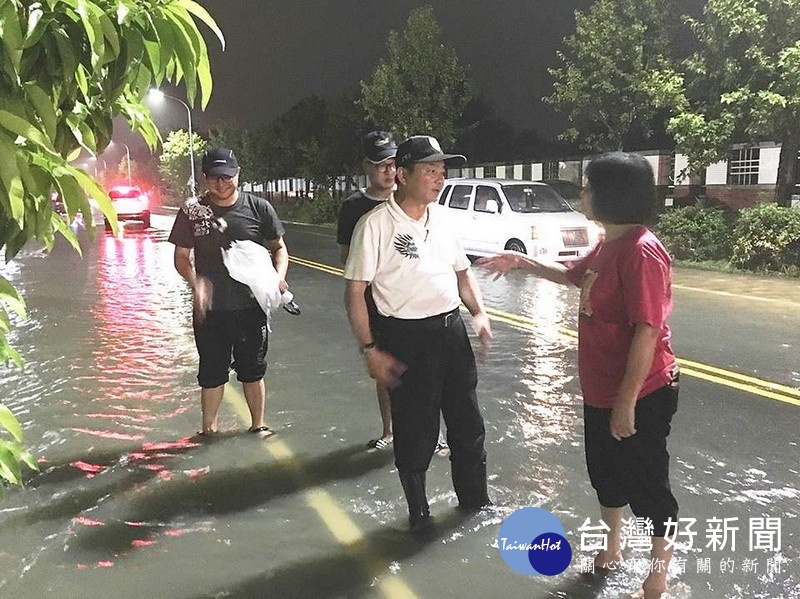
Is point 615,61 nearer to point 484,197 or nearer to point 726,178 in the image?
point 726,178

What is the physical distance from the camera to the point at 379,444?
493 cm

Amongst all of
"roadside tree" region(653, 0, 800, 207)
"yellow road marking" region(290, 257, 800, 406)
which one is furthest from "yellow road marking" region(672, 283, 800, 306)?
"roadside tree" region(653, 0, 800, 207)

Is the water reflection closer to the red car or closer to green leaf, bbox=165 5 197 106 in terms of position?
green leaf, bbox=165 5 197 106

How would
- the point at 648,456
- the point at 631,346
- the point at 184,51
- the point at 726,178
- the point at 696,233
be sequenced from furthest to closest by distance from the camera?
1. the point at 726,178
2. the point at 696,233
3. the point at 648,456
4. the point at 631,346
5. the point at 184,51

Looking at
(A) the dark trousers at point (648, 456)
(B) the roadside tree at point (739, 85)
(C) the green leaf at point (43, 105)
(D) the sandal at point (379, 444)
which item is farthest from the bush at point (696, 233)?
(C) the green leaf at point (43, 105)

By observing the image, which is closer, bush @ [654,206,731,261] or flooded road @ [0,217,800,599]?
flooded road @ [0,217,800,599]

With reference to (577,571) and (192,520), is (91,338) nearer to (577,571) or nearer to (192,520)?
(192,520)

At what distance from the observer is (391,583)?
10.9 feet

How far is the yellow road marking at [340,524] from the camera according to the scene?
330 cm

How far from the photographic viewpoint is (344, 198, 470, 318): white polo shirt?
3.64 meters

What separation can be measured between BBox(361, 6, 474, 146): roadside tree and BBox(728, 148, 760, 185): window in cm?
1098

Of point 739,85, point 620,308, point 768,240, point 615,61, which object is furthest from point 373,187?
point 615,61

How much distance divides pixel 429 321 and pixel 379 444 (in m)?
1.51

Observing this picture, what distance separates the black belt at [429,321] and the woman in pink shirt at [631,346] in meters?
0.76
